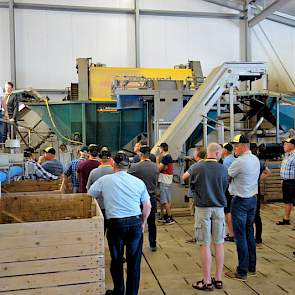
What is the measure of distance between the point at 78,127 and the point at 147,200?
631cm

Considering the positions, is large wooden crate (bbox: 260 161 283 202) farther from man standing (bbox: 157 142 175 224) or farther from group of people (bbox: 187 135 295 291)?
group of people (bbox: 187 135 295 291)

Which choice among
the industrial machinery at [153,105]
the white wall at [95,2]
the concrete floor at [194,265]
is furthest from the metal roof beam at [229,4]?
the concrete floor at [194,265]

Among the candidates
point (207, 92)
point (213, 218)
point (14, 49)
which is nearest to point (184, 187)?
point (207, 92)

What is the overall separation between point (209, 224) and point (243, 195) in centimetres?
56

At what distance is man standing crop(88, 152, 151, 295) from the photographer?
11.5 ft

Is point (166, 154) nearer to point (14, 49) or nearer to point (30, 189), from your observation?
point (30, 189)

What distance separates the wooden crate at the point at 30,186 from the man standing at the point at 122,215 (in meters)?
2.20

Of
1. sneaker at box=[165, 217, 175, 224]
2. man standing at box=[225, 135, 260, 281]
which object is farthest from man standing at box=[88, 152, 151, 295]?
sneaker at box=[165, 217, 175, 224]

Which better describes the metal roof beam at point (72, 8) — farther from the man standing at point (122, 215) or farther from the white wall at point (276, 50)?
the man standing at point (122, 215)

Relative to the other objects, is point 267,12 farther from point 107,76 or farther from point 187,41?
point 107,76

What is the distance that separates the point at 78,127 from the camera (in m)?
9.70

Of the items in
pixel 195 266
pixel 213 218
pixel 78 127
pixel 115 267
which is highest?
pixel 78 127

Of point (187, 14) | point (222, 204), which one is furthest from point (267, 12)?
point (222, 204)

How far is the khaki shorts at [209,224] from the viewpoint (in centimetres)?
402
